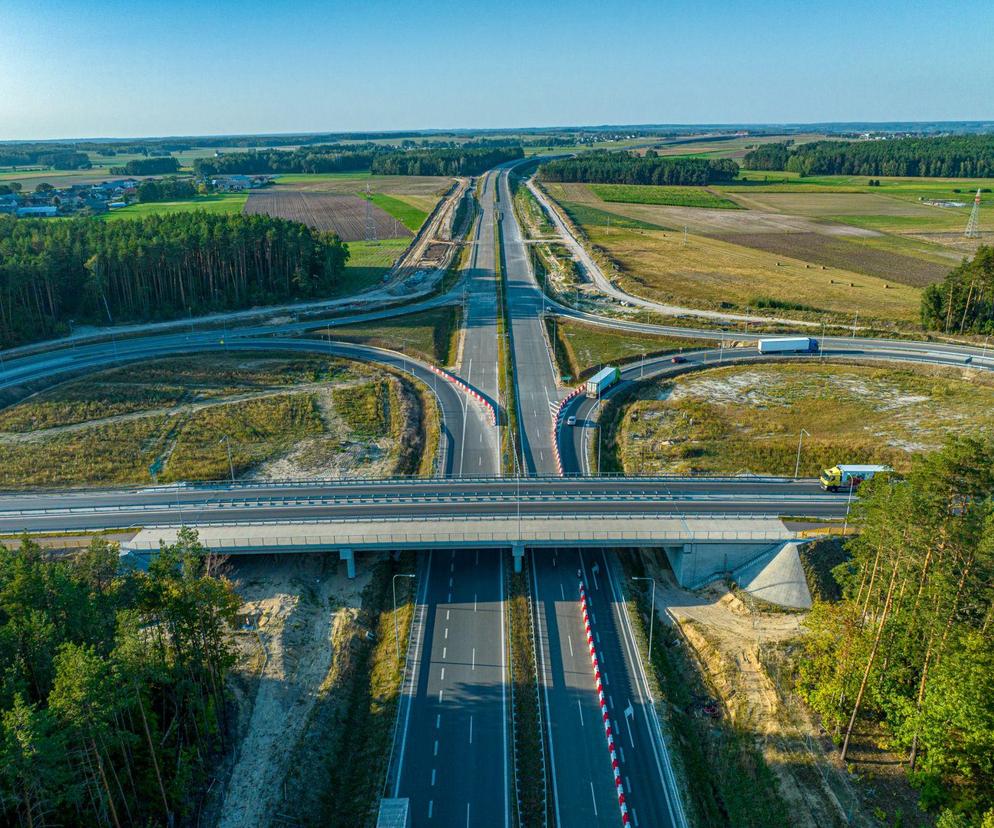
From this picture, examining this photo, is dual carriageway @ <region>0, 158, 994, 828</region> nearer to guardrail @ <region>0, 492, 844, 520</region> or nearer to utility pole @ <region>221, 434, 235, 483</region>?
guardrail @ <region>0, 492, 844, 520</region>

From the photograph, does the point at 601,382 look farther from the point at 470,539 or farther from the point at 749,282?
the point at 749,282

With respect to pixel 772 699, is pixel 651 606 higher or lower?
higher

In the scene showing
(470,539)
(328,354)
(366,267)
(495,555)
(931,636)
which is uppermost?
(366,267)

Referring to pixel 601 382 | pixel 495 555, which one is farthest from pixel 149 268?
pixel 495 555

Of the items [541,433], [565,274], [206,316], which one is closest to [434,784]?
[541,433]

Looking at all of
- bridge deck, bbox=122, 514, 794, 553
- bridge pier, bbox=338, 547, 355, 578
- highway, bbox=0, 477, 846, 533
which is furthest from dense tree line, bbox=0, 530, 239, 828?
highway, bbox=0, 477, 846, 533

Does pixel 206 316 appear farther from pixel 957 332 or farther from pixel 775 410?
pixel 957 332

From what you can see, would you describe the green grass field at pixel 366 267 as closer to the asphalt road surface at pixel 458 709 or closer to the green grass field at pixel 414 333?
the green grass field at pixel 414 333
